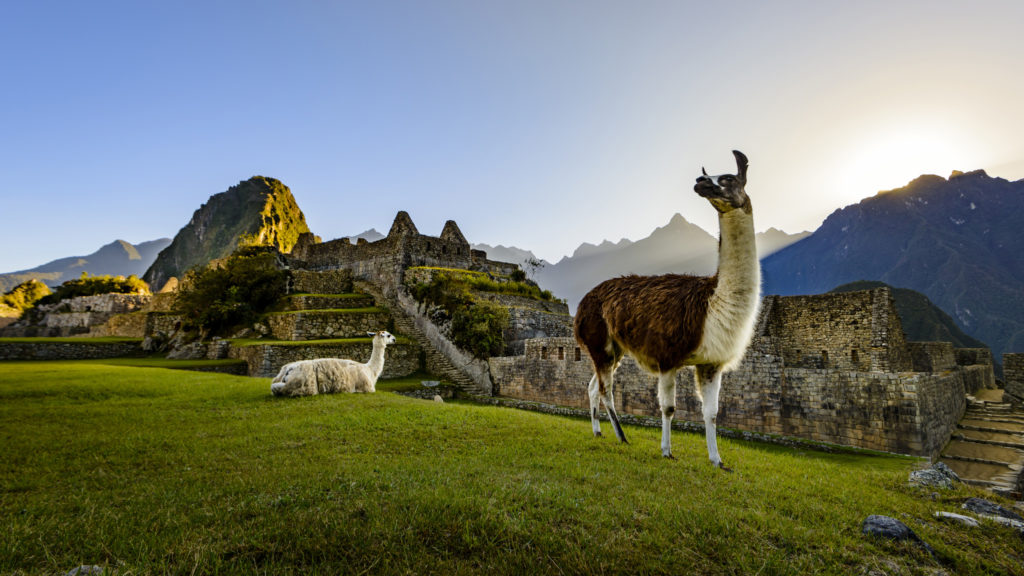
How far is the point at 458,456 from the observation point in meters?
5.18

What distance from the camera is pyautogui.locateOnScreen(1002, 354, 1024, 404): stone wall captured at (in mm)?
20208

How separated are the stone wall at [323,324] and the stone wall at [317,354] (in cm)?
221

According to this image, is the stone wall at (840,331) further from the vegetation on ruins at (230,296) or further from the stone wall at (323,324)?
the vegetation on ruins at (230,296)

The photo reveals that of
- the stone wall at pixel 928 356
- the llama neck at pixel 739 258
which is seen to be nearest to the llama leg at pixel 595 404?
the llama neck at pixel 739 258

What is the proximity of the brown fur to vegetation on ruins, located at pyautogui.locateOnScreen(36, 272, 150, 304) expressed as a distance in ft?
163

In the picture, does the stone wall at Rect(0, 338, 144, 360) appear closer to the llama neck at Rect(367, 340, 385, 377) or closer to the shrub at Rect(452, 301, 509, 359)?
the shrub at Rect(452, 301, 509, 359)

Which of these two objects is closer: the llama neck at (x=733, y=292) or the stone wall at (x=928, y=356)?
the llama neck at (x=733, y=292)

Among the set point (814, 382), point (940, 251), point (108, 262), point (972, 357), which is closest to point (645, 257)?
point (940, 251)

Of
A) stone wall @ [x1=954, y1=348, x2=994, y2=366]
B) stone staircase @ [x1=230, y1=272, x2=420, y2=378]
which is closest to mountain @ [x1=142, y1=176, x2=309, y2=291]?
stone staircase @ [x1=230, y1=272, x2=420, y2=378]

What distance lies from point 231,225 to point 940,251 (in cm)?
13255

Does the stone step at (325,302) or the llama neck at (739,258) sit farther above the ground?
the stone step at (325,302)

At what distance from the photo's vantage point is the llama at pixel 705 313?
4.82 metres

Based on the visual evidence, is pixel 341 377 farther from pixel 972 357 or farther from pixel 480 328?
pixel 972 357

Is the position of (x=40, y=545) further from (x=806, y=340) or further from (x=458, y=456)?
(x=806, y=340)
